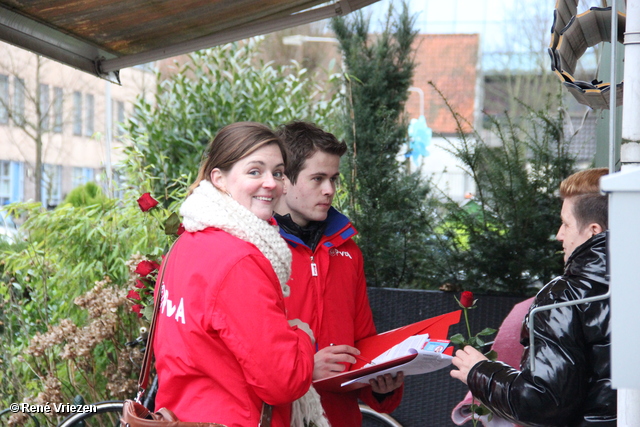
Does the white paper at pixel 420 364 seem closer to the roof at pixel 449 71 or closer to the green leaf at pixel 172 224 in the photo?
the green leaf at pixel 172 224

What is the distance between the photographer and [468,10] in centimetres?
1816

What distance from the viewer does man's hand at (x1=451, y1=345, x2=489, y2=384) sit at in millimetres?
1902

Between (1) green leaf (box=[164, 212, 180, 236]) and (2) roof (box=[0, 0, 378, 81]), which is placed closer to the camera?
(2) roof (box=[0, 0, 378, 81])

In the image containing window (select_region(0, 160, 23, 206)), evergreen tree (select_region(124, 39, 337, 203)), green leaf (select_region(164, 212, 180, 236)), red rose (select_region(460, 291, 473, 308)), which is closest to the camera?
red rose (select_region(460, 291, 473, 308))

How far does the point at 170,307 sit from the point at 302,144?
3.16 feet

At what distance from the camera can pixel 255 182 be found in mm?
1803

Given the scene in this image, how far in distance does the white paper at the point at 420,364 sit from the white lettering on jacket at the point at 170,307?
628 mm

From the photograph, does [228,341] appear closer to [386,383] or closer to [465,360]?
[465,360]

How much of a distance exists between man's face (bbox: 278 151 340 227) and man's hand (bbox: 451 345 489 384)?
754 mm

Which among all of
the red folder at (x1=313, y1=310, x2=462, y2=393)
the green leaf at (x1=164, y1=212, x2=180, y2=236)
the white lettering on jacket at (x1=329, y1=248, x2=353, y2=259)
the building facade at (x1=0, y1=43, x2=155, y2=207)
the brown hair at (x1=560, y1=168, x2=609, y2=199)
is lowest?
the red folder at (x1=313, y1=310, x2=462, y2=393)

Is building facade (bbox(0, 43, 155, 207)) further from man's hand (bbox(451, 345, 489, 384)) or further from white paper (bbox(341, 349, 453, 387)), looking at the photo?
man's hand (bbox(451, 345, 489, 384))

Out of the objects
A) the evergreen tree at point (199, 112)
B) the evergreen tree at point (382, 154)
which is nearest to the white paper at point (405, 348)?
the evergreen tree at point (382, 154)

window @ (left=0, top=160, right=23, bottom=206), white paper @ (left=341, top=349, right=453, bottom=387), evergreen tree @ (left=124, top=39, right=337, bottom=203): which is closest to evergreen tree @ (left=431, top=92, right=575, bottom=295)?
white paper @ (left=341, top=349, right=453, bottom=387)

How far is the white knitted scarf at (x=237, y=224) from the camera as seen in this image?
171 centimetres
